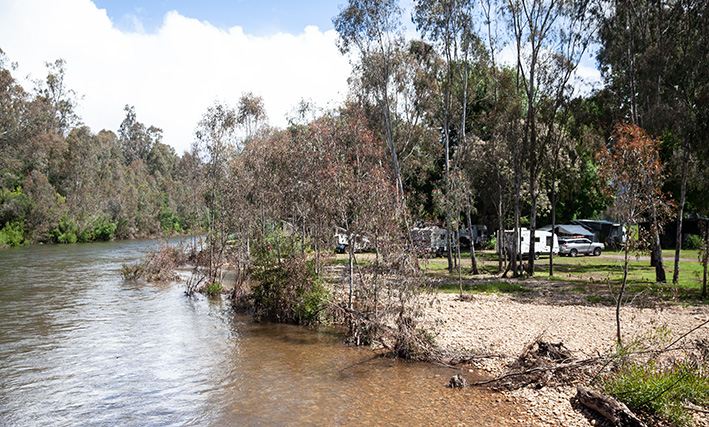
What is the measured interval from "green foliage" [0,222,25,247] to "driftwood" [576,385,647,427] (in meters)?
53.1

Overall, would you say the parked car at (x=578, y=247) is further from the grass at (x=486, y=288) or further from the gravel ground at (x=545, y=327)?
the gravel ground at (x=545, y=327)

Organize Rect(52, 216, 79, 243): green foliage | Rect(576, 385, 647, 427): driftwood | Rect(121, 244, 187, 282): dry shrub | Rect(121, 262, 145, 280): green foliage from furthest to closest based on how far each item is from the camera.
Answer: Rect(52, 216, 79, 243): green foliage < Rect(121, 262, 145, 280): green foliage < Rect(121, 244, 187, 282): dry shrub < Rect(576, 385, 647, 427): driftwood

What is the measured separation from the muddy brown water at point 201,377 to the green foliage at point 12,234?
35892mm

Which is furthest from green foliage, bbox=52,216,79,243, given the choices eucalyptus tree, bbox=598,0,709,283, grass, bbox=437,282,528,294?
eucalyptus tree, bbox=598,0,709,283

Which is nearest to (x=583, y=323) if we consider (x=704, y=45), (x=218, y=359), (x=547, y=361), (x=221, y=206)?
(x=547, y=361)

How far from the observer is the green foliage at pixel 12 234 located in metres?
46.0

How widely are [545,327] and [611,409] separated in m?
5.54

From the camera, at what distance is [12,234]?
47281mm

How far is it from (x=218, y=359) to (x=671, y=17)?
22149 mm

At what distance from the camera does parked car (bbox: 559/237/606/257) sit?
37969 mm

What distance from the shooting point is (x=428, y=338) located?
10977 mm

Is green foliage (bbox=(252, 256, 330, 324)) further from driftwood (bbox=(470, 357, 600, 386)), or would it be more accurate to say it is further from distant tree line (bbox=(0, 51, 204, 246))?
distant tree line (bbox=(0, 51, 204, 246))

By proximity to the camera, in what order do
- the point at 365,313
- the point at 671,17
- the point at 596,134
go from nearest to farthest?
the point at 365,313 < the point at 671,17 < the point at 596,134

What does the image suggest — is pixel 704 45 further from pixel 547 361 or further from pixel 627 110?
pixel 547 361
